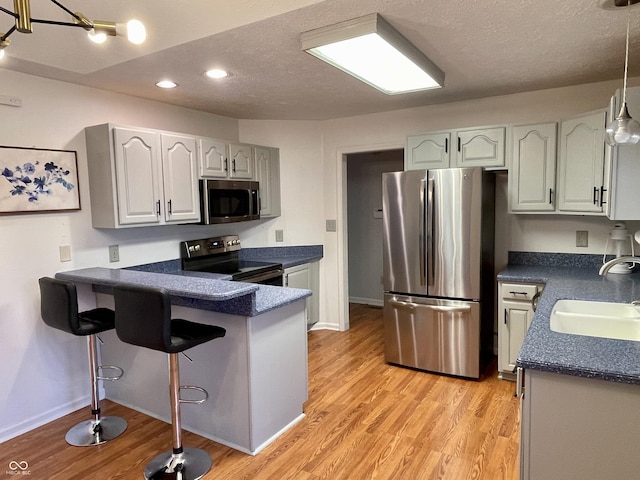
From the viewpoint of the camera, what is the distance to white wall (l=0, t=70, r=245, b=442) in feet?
8.61

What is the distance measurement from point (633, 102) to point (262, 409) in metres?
2.76

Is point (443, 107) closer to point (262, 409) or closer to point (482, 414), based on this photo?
point (482, 414)

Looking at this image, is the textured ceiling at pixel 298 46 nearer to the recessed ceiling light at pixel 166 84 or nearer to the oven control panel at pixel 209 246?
the recessed ceiling light at pixel 166 84

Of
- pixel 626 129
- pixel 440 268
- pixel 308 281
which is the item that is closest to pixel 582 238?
pixel 440 268

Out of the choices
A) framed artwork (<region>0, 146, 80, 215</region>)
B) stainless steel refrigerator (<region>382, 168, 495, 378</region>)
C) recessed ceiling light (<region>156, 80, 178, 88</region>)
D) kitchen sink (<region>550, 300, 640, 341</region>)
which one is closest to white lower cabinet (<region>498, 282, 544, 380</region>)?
stainless steel refrigerator (<region>382, 168, 495, 378</region>)

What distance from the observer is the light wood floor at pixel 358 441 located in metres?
2.25

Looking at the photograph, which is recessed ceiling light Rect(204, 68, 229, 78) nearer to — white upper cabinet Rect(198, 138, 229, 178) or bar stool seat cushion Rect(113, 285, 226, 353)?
white upper cabinet Rect(198, 138, 229, 178)

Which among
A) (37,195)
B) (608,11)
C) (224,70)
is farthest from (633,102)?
(37,195)

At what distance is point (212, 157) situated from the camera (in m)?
3.59

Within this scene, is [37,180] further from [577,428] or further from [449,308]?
[577,428]

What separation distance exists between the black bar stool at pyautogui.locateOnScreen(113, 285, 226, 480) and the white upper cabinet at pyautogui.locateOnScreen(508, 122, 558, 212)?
97.5 inches

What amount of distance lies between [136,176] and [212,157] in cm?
75

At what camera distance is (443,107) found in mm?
3795

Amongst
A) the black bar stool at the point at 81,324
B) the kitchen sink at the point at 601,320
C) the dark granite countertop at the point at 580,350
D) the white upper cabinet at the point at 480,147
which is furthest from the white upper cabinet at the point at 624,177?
the black bar stool at the point at 81,324
